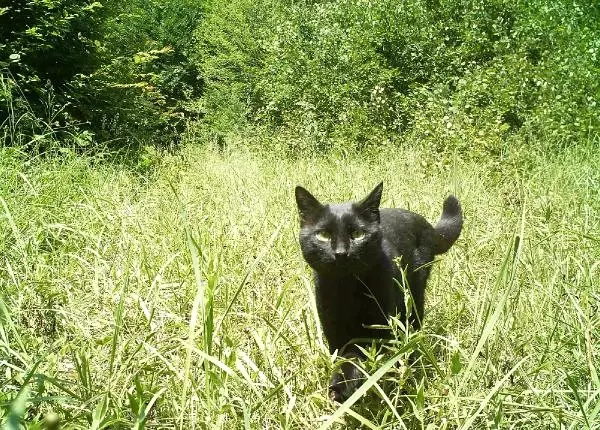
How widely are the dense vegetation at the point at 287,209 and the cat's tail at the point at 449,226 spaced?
0.34 feet

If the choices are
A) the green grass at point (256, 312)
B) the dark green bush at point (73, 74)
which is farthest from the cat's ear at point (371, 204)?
the dark green bush at point (73, 74)

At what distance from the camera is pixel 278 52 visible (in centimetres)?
1000

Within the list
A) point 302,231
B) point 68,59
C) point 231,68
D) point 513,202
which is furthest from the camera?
point 231,68

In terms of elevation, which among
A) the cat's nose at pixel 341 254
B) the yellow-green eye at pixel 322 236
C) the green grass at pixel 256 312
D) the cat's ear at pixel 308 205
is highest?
the cat's ear at pixel 308 205

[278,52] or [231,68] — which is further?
[231,68]

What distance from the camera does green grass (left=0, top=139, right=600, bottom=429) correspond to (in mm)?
1356

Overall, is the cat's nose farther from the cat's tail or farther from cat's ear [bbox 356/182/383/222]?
the cat's tail

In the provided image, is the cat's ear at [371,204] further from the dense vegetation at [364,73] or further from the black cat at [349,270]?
the dense vegetation at [364,73]

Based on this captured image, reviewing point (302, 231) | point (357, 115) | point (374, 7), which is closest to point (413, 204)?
point (302, 231)

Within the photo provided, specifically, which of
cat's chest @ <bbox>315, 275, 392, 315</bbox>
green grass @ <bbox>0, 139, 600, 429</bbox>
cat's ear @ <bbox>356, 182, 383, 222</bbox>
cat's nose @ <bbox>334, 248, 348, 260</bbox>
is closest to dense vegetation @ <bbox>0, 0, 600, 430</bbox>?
green grass @ <bbox>0, 139, 600, 429</bbox>

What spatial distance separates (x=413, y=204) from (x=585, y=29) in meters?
4.59

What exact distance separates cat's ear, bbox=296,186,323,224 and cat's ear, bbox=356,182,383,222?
166mm

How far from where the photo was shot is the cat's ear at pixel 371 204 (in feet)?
6.82

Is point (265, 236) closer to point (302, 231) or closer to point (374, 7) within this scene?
point (302, 231)
